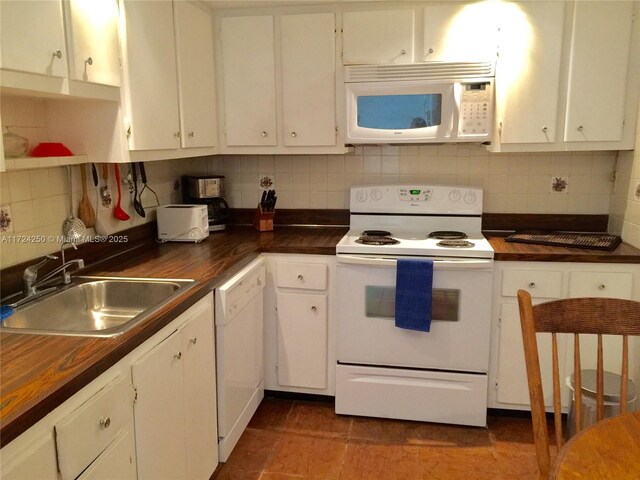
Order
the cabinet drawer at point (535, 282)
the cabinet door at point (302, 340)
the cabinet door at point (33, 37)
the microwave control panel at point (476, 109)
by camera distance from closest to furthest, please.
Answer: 1. the cabinet door at point (33, 37)
2. the cabinet drawer at point (535, 282)
3. the microwave control panel at point (476, 109)
4. the cabinet door at point (302, 340)

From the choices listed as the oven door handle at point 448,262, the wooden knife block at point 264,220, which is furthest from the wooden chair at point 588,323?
the wooden knife block at point 264,220

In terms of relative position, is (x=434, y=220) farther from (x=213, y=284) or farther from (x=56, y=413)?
(x=56, y=413)

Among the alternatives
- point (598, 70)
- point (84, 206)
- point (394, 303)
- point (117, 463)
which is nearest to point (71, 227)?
point (84, 206)

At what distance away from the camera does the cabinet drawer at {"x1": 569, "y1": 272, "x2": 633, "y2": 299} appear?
254 cm

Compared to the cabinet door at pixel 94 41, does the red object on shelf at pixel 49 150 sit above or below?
below

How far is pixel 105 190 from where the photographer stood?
2525 millimetres

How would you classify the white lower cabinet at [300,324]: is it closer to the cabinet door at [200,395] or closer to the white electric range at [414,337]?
the white electric range at [414,337]

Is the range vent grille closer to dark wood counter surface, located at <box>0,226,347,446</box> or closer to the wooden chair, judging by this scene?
dark wood counter surface, located at <box>0,226,347,446</box>

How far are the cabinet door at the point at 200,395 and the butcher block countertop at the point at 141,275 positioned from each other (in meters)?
0.14

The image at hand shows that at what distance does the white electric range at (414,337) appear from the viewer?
263 cm

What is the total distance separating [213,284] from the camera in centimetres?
217

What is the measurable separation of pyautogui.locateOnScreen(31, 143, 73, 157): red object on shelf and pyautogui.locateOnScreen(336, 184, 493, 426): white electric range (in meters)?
1.34

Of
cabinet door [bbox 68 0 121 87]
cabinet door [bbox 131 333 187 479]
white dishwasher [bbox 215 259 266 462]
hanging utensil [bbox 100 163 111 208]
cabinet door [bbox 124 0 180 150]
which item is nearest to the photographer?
cabinet door [bbox 131 333 187 479]

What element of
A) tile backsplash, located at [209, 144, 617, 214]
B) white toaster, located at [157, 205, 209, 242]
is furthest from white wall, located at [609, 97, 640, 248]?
white toaster, located at [157, 205, 209, 242]
